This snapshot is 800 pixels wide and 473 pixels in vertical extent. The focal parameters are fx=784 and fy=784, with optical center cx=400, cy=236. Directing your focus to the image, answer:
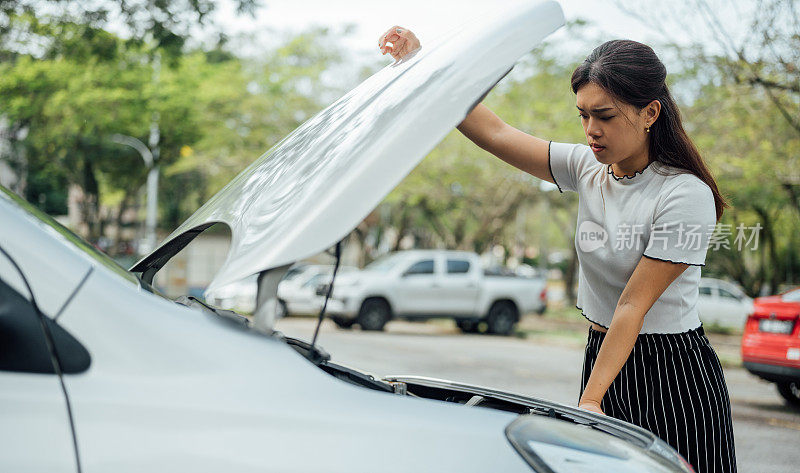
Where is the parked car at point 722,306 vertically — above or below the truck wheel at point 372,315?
above

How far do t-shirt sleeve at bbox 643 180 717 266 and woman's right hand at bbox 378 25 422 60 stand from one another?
0.73 m

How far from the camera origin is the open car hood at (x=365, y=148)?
3.93 ft

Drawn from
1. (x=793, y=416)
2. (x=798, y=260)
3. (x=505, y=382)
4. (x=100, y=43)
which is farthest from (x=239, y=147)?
(x=798, y=260)

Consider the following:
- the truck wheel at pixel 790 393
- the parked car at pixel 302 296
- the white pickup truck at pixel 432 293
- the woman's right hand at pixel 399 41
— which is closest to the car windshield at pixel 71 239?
the woman's right hand at pixel 399 41

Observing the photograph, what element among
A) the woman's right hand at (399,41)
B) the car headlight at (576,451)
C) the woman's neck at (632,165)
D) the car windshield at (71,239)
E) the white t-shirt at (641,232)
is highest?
the woman's right hand at (399,41)

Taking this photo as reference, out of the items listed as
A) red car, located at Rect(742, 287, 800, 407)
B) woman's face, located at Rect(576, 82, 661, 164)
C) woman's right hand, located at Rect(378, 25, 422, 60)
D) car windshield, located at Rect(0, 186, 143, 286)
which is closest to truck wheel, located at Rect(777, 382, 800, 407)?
red car, located at Rect(742, 287, 800, 407)

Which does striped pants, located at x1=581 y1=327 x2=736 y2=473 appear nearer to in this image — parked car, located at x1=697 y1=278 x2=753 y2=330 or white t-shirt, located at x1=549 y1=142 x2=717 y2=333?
white t-shirt, located at x1=549 y1=142 x2=717 y2=333

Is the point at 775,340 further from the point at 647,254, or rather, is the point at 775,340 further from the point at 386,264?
the point at 386,264

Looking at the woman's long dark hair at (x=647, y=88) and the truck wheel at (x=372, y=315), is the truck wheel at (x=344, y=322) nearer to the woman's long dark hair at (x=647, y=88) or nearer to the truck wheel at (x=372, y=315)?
the truck wheel at (x=372, y=315)

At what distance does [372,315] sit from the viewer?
15.3m

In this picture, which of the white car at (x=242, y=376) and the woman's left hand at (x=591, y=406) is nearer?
the white car at (x=242, y=376)

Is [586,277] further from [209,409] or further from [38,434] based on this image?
[38,434]

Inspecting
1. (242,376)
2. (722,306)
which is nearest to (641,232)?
(242,376)

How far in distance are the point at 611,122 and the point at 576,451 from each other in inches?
32.7
